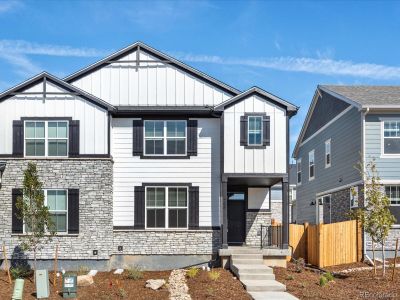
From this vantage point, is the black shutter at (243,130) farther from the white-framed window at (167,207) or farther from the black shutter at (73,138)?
the black shutter at (73,138)

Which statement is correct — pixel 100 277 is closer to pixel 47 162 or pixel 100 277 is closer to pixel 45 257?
pixel 45 257

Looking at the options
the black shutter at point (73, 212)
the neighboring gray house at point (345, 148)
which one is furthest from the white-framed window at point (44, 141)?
the neighboring gray house at point (345, 148)

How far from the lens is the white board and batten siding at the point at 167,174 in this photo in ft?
63.9

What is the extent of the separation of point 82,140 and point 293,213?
27.2 metres

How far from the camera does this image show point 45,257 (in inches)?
731

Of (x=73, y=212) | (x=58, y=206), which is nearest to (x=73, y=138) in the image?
(x=58, y=206)

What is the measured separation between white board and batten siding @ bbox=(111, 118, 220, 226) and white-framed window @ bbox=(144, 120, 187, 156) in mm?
338

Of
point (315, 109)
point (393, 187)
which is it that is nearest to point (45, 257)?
point (393, 187)

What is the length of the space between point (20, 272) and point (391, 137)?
582 inches

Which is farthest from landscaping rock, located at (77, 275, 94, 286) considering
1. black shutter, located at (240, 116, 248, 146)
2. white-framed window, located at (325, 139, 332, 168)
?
white-framed window, located at (325, 139, 332, 168)

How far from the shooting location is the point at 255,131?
62.8ft

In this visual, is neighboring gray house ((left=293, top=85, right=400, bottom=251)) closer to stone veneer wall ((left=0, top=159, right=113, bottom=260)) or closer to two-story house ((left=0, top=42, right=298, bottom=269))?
two-story house ((left=0, top=42, right=298, bottom=269))

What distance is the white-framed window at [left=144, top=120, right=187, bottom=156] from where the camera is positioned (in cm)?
1967

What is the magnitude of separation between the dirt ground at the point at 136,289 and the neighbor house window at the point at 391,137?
8.88m
